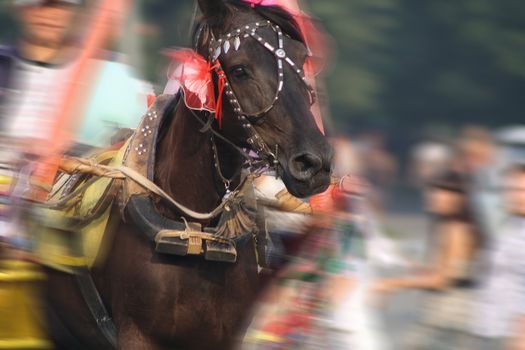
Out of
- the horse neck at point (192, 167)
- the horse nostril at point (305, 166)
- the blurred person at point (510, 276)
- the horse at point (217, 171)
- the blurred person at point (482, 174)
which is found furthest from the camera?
the blurred person at point (482, 174)

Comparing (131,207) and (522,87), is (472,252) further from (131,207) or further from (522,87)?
→ (522,87)

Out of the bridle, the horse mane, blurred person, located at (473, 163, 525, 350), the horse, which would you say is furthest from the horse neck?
blurred person, located at (473, 163, 525, 350)

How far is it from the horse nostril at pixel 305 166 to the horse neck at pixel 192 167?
0.48 m

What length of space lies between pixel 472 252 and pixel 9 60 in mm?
3018

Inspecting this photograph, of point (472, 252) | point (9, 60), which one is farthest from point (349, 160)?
point (9, 60)

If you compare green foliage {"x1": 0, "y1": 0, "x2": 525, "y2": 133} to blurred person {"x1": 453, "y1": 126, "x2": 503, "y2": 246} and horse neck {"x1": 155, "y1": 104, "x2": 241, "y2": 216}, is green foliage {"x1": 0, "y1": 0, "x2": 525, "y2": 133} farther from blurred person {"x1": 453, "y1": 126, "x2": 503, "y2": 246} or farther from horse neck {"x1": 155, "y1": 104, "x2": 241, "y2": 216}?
horse neck {"x1": 155, "y1": 104, "x2": 241, "y2": 216}

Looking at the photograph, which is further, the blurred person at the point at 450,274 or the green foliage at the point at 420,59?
the green foliage at the point at 420,59

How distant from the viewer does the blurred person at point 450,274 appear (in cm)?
685

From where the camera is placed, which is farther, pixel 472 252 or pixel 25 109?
pixel 472 252

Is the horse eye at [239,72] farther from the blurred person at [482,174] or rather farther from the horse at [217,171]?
the blurred person at [482,174]

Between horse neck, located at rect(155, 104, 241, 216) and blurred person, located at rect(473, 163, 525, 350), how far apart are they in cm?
186

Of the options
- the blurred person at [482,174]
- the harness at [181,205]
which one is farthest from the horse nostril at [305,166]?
the blurred person at [482,174]

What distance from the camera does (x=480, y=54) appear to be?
26.0 meters

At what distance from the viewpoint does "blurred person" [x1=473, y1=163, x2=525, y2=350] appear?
19.1ft
